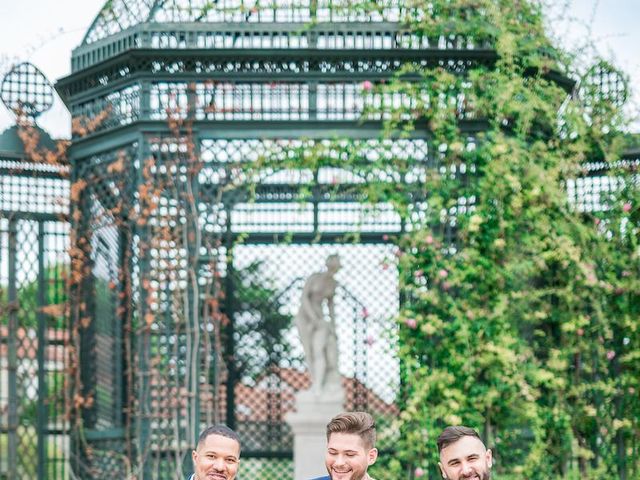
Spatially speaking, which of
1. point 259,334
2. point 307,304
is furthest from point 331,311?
point 259,334

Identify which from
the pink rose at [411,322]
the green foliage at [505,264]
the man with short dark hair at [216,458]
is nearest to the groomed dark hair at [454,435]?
the man with short dark hair at [216,458]

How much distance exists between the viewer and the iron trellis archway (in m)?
9.30

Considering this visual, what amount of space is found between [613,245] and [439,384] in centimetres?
171

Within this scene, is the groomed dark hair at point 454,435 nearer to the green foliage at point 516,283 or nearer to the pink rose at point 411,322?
the green foliage at point 516,283

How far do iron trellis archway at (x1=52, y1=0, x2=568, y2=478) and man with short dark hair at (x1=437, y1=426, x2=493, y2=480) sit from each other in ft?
16.1

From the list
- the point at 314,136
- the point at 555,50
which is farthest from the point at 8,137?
the point at 555,50

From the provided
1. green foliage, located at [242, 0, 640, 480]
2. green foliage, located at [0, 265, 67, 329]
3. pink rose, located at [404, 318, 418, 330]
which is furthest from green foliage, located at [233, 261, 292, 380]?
pink rose, located at [404, 318, 418, 330]

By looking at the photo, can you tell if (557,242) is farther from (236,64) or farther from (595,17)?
(236,64)

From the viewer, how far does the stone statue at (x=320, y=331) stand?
988 centimetres

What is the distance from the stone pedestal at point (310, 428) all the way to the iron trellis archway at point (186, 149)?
57 cm

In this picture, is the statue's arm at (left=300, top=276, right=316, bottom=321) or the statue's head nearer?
the statue's head

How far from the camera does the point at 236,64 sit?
374 inches

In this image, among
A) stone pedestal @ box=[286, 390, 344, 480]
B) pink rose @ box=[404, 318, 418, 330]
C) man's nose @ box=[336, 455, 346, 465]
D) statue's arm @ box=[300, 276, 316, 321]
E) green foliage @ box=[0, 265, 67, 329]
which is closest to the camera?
man's nose @ box=[336, 455, 346, 465]

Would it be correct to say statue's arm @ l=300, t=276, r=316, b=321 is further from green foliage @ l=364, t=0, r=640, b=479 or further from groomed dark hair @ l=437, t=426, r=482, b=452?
groomed dark hair @ l=437, t=426, r=482, b=452
